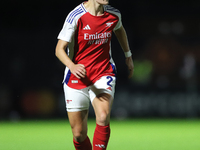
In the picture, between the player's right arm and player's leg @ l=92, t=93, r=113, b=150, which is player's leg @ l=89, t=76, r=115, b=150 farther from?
the player's right arm

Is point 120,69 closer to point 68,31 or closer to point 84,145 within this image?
point 84,145

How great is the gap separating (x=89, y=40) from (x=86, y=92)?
0.57 metres

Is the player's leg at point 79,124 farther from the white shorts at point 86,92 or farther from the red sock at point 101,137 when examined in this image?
the red sock at point 101,137

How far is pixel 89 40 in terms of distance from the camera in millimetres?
4500

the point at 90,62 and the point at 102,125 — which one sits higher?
the point at 90,62

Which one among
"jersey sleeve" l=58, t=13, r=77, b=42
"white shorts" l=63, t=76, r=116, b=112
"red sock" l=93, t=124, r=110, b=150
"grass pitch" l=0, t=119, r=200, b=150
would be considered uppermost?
"jersey sleeve" l=58, t=13, r=77, b=42

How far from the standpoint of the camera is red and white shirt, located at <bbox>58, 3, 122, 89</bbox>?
444 centimetres

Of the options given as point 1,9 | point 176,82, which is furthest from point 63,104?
point 1,9

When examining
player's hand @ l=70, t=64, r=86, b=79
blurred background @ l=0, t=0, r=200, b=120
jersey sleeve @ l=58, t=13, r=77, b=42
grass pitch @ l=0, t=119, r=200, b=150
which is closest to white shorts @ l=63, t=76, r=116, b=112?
player's hand @ l=70, t=64, r=86, b=79

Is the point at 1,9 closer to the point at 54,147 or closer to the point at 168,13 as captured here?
the point at 168,13

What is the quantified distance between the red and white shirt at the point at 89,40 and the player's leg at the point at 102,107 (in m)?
0.08

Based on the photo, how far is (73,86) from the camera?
185 inches

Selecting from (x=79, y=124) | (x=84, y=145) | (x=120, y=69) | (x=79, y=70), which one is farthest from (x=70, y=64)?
(x=120, y=69)

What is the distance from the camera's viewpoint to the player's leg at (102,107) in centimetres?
436
